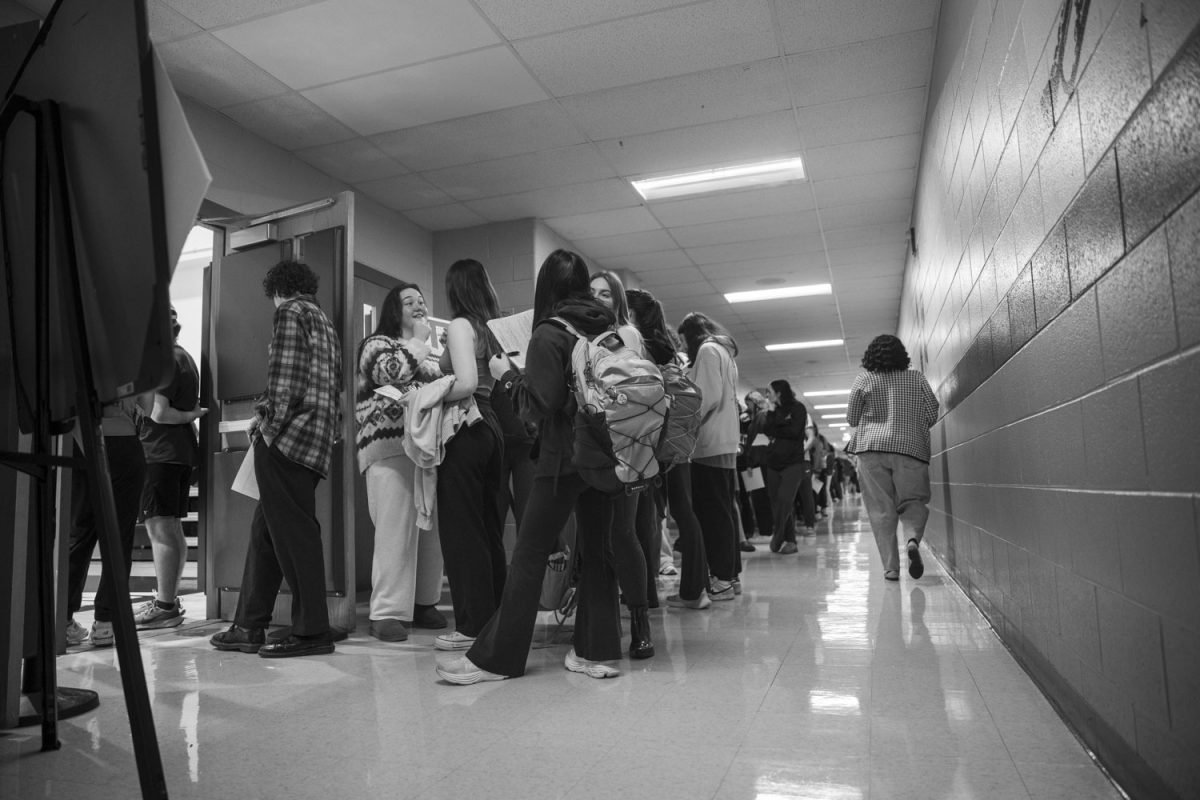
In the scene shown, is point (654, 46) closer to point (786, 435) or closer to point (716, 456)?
point (716, 456)

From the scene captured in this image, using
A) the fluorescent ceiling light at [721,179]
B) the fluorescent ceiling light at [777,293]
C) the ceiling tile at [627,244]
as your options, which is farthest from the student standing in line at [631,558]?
the fluorescent ceiling light at [777,293]

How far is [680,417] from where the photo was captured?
103 inches

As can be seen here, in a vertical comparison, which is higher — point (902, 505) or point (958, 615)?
point (902, 505)

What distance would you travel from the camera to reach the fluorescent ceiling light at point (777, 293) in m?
9.09

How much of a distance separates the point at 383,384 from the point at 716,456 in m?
1.39

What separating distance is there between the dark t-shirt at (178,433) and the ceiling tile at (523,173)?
8.13ft

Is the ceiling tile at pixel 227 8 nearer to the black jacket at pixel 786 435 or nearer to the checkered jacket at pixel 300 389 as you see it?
the checkered jacket at pixel 300 389

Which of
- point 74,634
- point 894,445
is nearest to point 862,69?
point 894,445

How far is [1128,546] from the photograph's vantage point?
4.27 feet

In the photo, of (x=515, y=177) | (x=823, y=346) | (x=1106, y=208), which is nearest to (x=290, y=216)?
(x=515, y=177)

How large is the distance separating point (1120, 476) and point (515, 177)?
4.74 metres

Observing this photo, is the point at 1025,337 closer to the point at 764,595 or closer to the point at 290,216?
the point at 764,595

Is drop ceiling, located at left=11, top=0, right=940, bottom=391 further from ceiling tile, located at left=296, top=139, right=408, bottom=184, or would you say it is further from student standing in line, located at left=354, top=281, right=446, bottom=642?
student standing in line, located at left=354, top=281, right=446, bottom=642

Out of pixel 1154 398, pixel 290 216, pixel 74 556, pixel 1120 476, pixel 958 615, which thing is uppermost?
pixel 290 216
